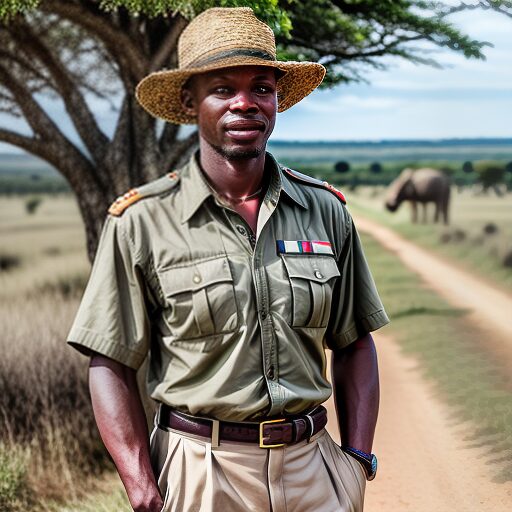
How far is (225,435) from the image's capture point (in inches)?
86.3

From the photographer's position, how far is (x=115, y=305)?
87.0 inches

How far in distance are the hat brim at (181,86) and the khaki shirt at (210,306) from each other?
0.29 m

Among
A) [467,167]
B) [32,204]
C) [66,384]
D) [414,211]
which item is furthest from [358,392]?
[414,211]

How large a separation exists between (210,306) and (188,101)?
1.98 ft

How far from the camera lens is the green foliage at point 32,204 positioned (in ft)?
30.0

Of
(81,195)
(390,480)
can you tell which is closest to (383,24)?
(81,195)

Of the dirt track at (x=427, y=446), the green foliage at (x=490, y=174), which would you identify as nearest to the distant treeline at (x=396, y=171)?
the green foliage at (x=490, y=174)

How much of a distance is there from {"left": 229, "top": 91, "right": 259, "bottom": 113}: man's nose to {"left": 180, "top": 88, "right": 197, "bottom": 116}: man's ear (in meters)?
0.22

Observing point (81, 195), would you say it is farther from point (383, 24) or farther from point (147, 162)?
point (383, 24)

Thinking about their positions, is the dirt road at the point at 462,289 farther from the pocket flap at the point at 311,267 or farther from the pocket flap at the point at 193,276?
the pocket flap at the point at 193,276

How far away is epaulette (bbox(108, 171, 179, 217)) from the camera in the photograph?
2.25 meters

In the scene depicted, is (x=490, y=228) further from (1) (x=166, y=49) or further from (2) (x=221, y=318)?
(2) (x=221, y=318)

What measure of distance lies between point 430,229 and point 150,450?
7994mm

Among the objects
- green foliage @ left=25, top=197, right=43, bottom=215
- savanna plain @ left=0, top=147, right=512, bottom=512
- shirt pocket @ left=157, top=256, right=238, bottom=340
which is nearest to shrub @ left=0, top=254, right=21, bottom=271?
→ savanna plain @ left=0, top=147, right=512, bottom=512
